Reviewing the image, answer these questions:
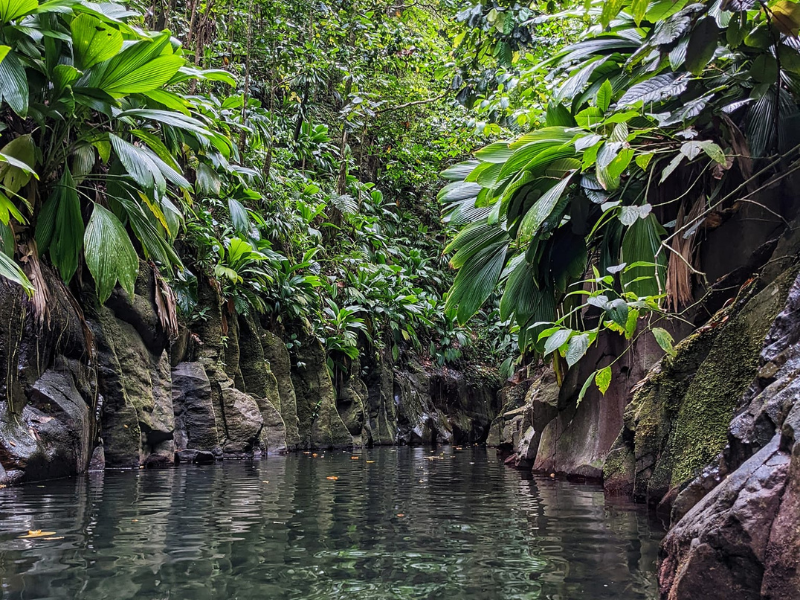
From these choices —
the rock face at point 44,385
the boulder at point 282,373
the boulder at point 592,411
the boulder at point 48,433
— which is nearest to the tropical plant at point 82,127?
the rock face at point 44,385

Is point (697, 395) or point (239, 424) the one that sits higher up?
point (697, 395)

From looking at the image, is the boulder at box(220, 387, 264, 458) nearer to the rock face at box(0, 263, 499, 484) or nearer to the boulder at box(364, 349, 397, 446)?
the rock face at box(0, 263, 499, 484)

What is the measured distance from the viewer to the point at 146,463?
7113 mm

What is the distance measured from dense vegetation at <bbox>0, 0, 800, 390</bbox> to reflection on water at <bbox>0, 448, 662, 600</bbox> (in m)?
1.02

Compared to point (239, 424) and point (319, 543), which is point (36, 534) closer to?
point (319, 543)

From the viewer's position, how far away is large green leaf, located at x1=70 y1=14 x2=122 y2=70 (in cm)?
538

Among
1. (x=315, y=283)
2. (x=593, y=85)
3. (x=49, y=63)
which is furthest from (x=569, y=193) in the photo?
(x=315, y=283)

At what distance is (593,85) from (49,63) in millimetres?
4490

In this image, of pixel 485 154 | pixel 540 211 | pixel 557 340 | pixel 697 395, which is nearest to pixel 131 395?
pixel 485 154

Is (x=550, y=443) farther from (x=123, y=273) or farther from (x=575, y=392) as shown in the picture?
(x=123, y=273)

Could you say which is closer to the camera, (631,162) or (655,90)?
(655,90)

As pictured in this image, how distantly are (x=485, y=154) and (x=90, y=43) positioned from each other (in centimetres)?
343

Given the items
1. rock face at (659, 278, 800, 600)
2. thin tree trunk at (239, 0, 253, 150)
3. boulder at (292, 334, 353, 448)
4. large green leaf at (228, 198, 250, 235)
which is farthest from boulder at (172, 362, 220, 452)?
rock face at (659, 278, 800, 600)

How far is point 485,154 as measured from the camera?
5684 mm
